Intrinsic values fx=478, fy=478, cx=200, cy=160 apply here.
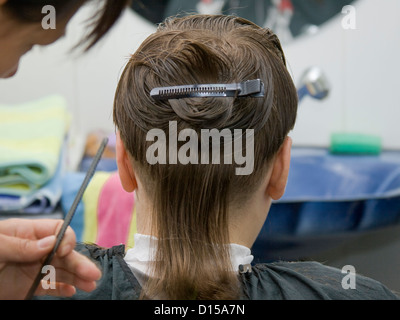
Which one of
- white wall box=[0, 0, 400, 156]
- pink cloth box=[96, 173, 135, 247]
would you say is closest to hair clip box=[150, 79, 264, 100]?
pink cloth box=[96, 173, 135, 247]

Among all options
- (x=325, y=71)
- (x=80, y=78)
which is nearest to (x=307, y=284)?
(x=325, y=71)

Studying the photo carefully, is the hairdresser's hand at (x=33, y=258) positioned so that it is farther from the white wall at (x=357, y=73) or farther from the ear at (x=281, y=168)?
the white wall at (x=357, y=73)

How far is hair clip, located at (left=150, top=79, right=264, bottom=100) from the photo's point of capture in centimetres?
57

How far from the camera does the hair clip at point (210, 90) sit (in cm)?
57

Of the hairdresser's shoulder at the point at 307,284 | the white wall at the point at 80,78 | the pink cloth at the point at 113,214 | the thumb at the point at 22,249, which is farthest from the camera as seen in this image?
the white wall at the point at 80,78

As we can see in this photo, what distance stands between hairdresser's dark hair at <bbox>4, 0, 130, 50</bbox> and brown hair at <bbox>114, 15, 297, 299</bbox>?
6 centimetres

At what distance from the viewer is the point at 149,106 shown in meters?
0.61

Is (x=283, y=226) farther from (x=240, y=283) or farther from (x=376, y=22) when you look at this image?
(x=376, y=22)

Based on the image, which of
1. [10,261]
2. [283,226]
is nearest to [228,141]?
[10,261]

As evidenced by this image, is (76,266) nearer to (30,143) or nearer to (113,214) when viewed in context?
(113,214)

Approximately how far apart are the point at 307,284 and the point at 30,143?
0.90 meters

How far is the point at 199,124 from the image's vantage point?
586 mm

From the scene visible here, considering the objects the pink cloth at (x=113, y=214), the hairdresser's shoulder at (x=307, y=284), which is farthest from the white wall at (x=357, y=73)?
the hairdresser's shoulder at (x=307, y=284)

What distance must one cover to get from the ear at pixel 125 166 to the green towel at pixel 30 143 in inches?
22.2
